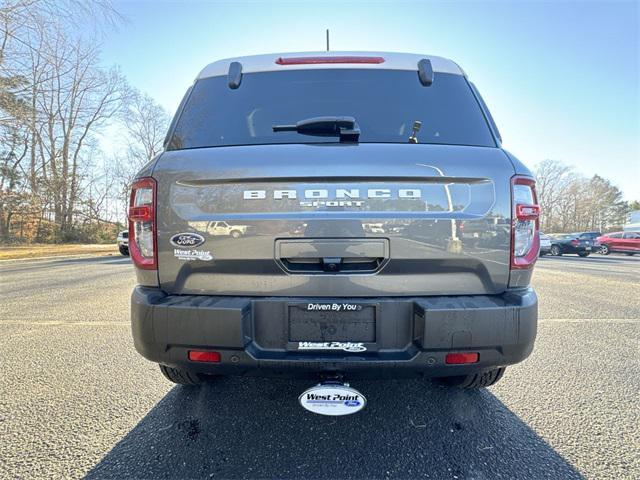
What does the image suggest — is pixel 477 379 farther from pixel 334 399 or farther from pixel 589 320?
pixel 589 320

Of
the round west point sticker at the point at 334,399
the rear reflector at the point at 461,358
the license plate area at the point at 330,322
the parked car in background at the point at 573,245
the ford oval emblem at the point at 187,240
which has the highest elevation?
the ford oval emblem at the point at 187,240

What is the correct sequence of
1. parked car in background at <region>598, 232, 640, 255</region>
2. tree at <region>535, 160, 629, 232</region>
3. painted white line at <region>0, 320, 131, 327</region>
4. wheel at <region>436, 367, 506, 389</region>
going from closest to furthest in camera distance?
wheel at <region>436, 367, 506, 389</region>, painted white line at <region>0, 320, 131, 327</region>, parked car in background at <region>598, 232, 640, 255</region>, tree at <region>535, 160, 629, 232</region>

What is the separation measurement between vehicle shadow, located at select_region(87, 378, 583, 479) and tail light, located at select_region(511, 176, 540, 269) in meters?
1.08

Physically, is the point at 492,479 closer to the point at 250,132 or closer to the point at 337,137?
the point at 337,137

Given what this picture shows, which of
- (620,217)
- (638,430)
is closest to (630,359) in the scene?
(638,430)

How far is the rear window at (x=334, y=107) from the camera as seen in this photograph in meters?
→ 1.80

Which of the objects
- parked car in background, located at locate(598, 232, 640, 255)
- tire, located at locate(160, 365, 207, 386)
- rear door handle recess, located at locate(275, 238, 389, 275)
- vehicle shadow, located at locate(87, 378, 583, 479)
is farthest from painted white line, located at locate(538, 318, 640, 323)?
parked car in background, located at locate(598, 232, 640, 255)

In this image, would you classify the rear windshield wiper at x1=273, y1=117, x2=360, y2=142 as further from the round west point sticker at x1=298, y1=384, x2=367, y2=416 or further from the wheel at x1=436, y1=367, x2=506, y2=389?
the wheel at x1=436, y1=367, x2=506, y2=389

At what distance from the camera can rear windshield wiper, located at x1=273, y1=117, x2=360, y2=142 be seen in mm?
1675

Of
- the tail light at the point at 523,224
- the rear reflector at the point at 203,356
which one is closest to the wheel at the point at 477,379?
the tail light at the point at 523,224

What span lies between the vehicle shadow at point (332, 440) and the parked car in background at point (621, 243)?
25.9 metres

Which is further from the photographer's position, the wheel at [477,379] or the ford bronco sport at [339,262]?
the wheel at [477,379]

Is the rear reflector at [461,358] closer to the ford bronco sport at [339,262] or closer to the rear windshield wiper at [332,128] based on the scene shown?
the ford bronco sport at [339,262]

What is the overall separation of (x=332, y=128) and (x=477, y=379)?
1.80 metres
